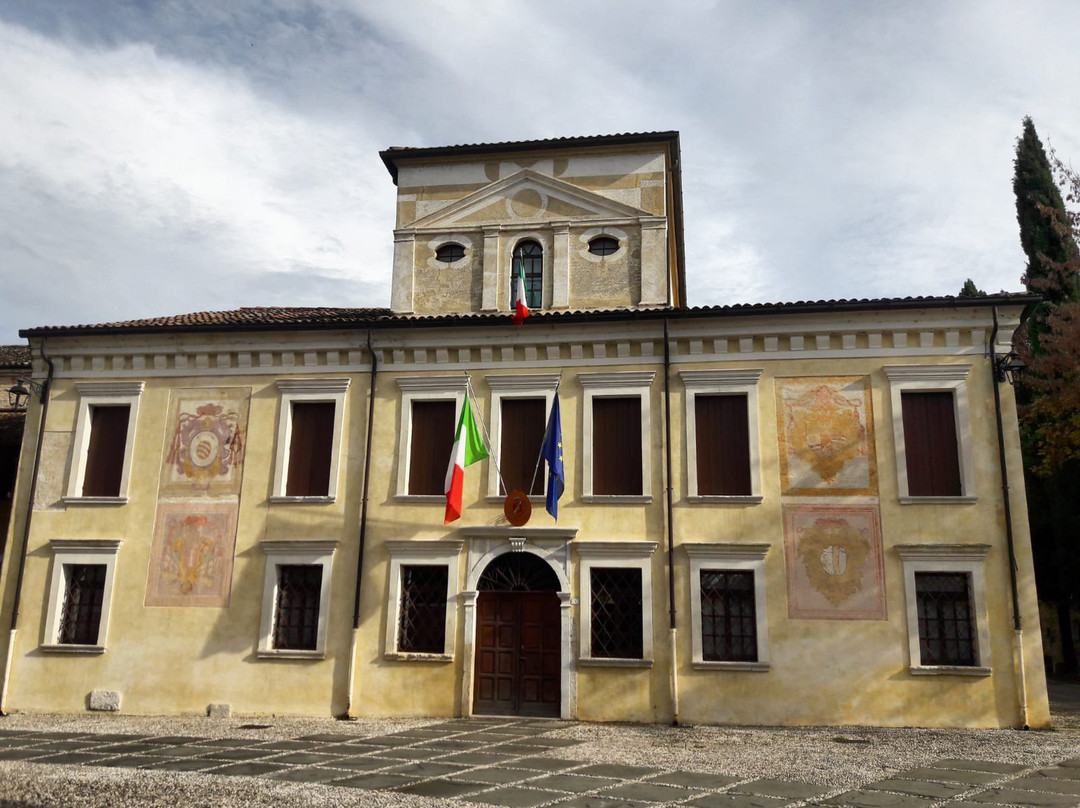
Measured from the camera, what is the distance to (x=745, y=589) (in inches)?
564

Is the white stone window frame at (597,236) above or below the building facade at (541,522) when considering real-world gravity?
above

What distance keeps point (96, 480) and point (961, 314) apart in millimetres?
15358

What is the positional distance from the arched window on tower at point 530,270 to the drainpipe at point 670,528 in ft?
11.2

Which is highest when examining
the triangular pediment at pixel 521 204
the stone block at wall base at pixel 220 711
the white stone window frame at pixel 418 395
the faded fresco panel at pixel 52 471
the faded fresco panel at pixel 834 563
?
the triangular pediment at pixel 521 204

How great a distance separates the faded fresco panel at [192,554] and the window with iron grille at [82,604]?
102cm

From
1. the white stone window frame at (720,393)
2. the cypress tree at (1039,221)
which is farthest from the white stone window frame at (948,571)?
the cypress tree at (1039,221)

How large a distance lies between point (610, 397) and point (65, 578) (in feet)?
33.2

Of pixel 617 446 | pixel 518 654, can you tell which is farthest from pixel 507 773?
pixel 617 446

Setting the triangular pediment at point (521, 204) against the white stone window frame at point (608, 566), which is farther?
the triangular pediment at point (521, 204)

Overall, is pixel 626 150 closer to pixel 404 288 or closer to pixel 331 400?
pixel 404 288

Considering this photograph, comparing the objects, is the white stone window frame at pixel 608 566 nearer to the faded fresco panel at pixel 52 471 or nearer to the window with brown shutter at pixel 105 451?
the window with brown shutter at pixel 105 451

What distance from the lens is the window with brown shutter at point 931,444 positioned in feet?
47.1

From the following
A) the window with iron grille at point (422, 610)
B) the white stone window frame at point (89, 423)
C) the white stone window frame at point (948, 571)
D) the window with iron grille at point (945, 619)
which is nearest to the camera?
the white stone window frame at point (948, 571)

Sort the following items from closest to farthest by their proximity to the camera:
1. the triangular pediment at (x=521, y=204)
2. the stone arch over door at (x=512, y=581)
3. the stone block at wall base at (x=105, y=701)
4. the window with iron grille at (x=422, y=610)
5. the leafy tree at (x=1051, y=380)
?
the stone arch over door at (x=512, y=581) → the window with iron grille at (x=422, y=610) → the stone block at wall base at (x=105, y=701) → the triangular pediment at (x=521, y=204) → the leafy tree at (x=1051, y=380)
